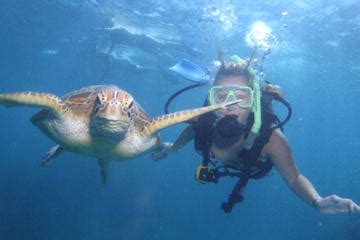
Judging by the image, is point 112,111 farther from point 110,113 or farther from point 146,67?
point 146,67

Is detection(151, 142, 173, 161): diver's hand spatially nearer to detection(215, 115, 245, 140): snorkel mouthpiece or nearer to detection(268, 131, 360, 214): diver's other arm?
detection(215, 115, 245, 140): snorkel mouthpiece

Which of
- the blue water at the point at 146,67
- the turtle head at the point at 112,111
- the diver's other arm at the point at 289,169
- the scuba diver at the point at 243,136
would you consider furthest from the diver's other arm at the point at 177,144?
the blue water at the point at 146,67

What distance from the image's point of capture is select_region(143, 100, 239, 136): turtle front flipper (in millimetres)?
4116

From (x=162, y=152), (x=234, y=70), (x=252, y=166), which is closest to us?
(x=252, y=166)

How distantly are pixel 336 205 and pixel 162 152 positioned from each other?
3.09 m

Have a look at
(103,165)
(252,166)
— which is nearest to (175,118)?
(252,166)

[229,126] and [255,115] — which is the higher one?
[255,115]

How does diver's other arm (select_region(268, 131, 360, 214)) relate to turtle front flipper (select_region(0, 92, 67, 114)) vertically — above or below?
below

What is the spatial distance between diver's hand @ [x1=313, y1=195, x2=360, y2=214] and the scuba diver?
30cm

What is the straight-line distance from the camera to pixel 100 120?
12.7ft

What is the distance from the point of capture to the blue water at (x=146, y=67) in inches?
704

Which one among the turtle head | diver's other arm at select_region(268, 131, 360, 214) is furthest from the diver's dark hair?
the turtle head

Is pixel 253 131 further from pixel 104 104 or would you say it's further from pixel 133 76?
pixel 133 76

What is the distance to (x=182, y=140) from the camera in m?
5.73
